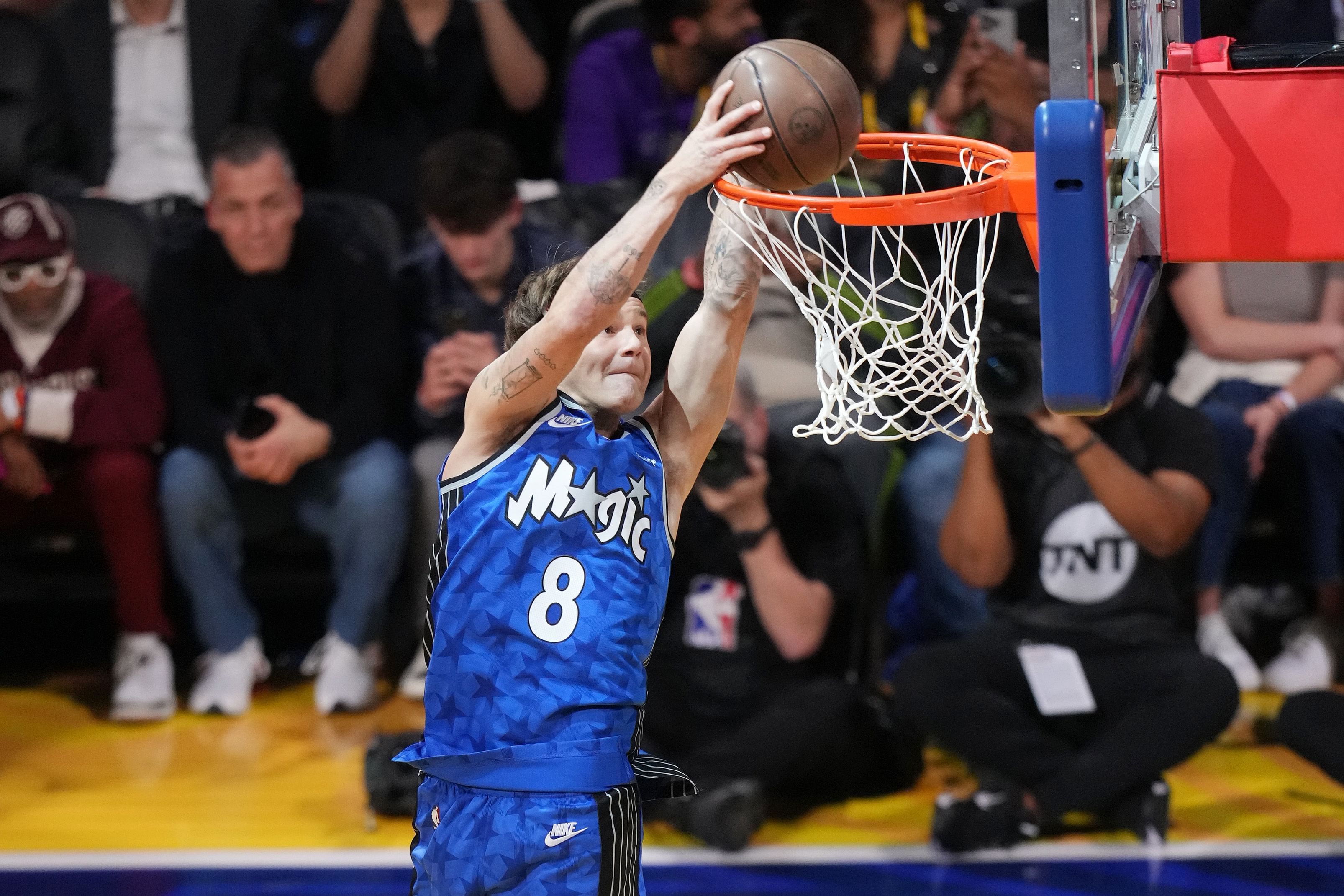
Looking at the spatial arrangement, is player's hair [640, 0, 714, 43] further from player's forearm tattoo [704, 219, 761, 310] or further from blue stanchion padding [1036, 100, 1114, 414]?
blue stanchion padding [1036, 100, 1114, 414]

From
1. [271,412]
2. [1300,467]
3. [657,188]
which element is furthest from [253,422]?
[1300,467]

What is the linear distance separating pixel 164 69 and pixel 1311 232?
550cm

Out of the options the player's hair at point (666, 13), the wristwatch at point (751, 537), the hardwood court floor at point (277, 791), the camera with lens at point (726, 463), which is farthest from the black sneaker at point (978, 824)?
the player's hair at point (666, 13)

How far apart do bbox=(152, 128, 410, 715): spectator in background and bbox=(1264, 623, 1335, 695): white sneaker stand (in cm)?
342

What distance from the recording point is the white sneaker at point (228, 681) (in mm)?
6312

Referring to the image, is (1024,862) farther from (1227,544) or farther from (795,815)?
(1227,544)

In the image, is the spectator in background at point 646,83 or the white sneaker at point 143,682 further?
the spectator in background at point 646,83

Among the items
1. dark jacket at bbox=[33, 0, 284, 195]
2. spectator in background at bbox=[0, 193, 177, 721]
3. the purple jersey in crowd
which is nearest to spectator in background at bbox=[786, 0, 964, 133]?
the purple jersey in crowd

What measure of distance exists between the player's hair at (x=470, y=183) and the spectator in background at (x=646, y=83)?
0.54 m

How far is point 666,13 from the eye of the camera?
6.59m

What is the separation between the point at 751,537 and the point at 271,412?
2162 mm

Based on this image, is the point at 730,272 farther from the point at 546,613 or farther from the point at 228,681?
the point at 228,681

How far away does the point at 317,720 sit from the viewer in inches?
247

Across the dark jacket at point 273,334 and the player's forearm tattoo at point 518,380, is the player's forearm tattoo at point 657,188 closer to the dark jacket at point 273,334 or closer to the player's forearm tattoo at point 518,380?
the player's forearm tattoo at point 518,380
